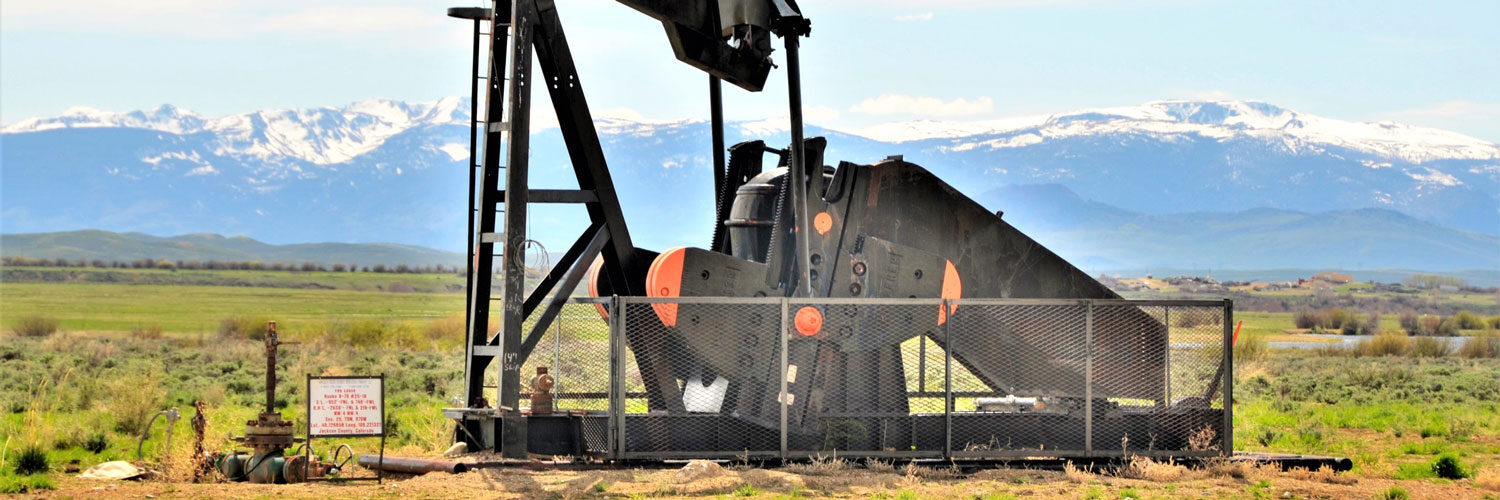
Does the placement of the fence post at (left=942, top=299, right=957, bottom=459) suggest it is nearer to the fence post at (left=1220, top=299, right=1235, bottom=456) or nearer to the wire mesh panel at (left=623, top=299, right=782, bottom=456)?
the wire mesh panel at (left=623, top=299, right=782, bottom=456)

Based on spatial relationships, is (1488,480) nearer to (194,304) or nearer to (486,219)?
(486,219)

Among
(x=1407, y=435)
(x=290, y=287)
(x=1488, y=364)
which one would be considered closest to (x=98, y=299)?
(x=290, y=287)

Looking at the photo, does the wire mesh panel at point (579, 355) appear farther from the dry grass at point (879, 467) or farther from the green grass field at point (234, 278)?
the green grass field at point (234, 278)

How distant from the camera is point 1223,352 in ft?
51.9

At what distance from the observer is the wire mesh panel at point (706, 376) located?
15703 millimetres

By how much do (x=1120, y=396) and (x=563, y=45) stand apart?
632 centimetres

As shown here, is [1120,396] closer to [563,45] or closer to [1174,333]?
[1174,333]

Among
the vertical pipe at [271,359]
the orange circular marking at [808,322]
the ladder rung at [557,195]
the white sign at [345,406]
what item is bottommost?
the white sign at [345,406]

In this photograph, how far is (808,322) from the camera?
15891mm

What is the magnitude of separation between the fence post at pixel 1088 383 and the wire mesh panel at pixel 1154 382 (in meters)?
0.18

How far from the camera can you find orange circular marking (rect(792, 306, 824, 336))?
15.9 m

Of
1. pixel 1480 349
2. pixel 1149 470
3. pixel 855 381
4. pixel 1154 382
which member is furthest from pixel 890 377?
pixel 1480 349

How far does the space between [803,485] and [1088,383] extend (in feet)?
9.51

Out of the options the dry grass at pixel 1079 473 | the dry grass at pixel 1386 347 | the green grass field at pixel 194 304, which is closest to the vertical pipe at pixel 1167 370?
the dry grass at pixel 1079 473
